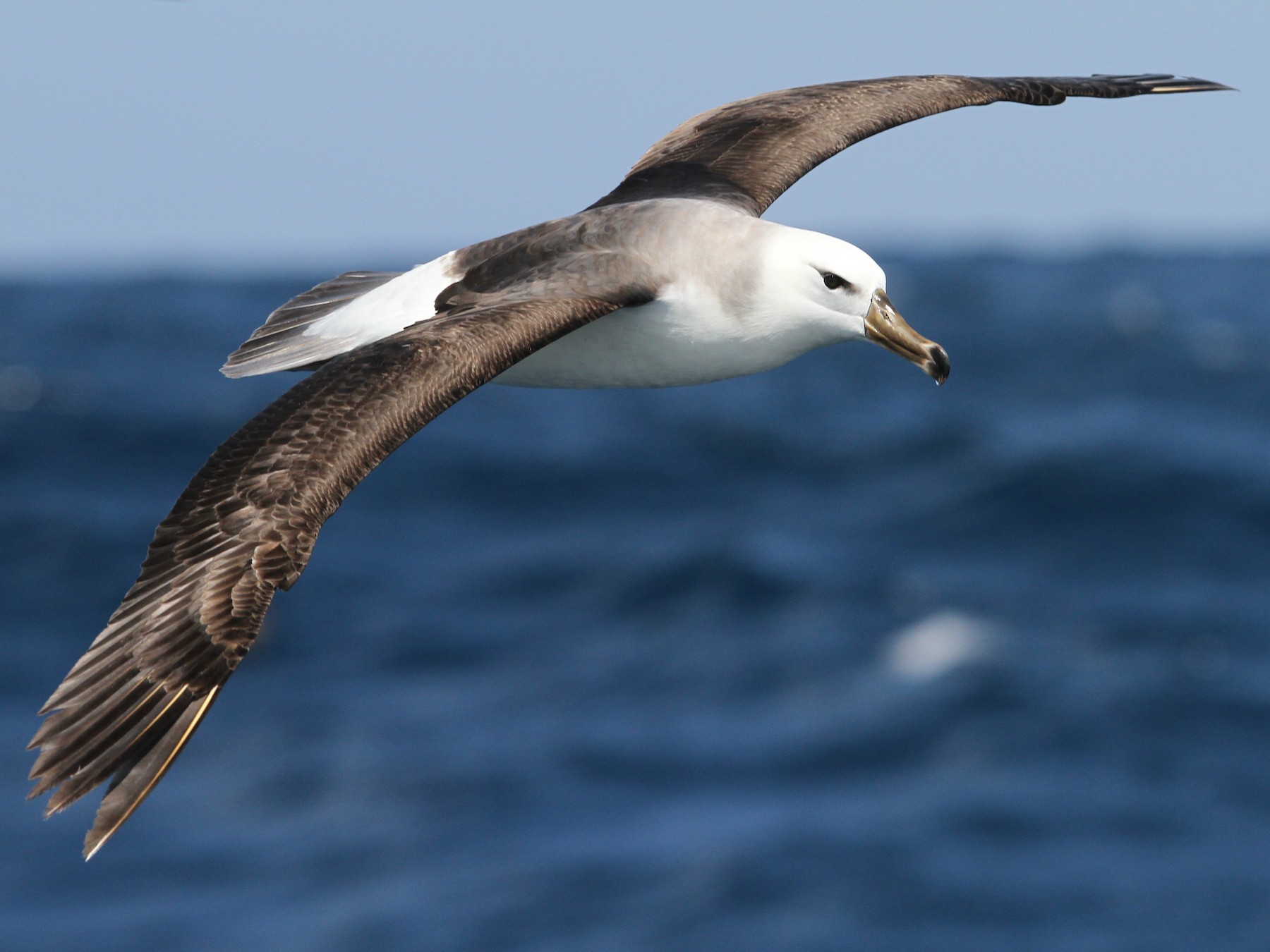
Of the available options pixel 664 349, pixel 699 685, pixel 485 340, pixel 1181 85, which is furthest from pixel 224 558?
pixel 699 685

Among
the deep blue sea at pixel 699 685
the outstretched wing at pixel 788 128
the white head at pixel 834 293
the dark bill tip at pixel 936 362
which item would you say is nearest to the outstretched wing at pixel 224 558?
the white head at pixel 834 293

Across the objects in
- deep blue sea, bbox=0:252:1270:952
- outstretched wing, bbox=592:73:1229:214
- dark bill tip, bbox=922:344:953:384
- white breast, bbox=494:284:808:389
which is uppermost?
outstretched wing, bbox=592:73:1229:214

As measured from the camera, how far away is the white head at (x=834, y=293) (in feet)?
30.2

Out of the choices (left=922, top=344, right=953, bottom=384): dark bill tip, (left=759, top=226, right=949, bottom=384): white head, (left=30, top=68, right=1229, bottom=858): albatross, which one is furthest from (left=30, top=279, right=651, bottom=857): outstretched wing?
(left=922, top=344, right=953, bottom=384): dark bill tip

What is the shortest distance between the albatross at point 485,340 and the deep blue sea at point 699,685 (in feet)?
82.9

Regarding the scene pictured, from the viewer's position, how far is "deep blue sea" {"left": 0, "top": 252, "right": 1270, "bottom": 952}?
120ft

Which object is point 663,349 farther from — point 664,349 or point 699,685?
point 699,685

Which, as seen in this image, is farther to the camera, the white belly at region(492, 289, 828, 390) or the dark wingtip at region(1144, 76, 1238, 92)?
the dark wingtip at region(1144, 76, 1238, 92)

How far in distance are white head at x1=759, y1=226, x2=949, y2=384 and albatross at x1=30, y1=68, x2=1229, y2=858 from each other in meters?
0.01

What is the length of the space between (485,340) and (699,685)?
3562 cm

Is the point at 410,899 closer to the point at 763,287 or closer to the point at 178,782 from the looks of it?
the point at 178,782

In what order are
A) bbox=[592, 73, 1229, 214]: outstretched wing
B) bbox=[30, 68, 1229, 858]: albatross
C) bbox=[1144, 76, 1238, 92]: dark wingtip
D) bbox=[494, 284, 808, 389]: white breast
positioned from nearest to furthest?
bbox=[30, 68, 1229, 858]: albatross → bbox=[494, 284, 808, 389]: white breast → bbox=[592, 73, 1229, 214]: outstretched wing → bbox=[1144, 76, 1238, 92]: dark wingtip

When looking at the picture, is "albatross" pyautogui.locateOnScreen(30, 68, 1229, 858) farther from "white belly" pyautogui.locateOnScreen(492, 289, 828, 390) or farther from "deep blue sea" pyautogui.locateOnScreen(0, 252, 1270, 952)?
"deep blue sea" pyautogui.locateOnScreen(0, 252, 1270, 952)

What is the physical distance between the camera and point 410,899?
3934cm
